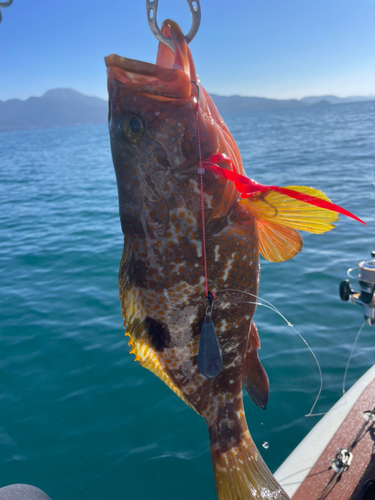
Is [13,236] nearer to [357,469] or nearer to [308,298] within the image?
[308,298]

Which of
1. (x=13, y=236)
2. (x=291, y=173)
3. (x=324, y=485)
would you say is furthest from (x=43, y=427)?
(x=291, y=173)

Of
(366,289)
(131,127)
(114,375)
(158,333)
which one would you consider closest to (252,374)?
(158,333)

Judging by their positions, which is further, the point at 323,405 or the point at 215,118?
the point at 323,405

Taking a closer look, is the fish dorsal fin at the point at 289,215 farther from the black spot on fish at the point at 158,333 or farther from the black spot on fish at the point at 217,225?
the black spot on fish at the point at 158,333

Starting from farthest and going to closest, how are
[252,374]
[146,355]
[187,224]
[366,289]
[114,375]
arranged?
[114,375] → [366,289] → [252,374] → [146,355] → [187,224]

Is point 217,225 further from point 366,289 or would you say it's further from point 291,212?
point 366,289

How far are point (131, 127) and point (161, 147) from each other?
18 cm

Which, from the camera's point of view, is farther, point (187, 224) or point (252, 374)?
point (252, 374)

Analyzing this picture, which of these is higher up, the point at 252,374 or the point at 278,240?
the point at 278,240

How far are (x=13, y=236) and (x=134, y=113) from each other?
1343cm

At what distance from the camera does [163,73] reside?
182 centimetres

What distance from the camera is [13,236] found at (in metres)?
14.0

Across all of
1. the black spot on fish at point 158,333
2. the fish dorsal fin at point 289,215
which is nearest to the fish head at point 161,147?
the fish dorsal fin at point 289,215

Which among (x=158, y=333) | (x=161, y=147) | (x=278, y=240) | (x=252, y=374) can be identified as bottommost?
(x=252, y=374)
